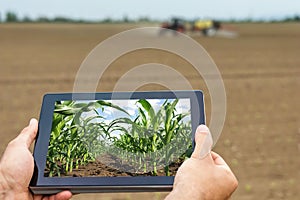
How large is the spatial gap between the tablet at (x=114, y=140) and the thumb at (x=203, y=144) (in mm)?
54

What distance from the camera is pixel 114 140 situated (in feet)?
4.47

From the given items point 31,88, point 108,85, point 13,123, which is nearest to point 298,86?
point 108,85

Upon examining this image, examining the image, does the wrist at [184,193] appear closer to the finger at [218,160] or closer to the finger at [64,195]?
the finger at [218,160]

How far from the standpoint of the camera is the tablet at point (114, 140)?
128 cm

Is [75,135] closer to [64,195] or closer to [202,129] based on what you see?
[64,195]

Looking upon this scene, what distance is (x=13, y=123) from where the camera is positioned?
700 cm

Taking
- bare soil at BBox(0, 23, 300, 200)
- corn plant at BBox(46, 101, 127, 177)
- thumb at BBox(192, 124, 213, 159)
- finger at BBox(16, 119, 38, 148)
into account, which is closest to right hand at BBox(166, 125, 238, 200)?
thumb at BBox(192, 124, 213, 159)

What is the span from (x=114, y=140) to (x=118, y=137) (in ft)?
0.04

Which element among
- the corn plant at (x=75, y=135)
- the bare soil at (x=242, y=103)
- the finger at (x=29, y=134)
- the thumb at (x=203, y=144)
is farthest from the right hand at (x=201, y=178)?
the bare soil at (x=242, y=103)

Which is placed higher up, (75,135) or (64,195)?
(75,135)

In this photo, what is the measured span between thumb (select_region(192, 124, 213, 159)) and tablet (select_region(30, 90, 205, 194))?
54 mm

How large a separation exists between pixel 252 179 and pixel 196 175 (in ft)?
12.0

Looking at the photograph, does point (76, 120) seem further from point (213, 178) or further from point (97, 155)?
point (213, 178)

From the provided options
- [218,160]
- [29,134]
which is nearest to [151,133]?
[218,160]
